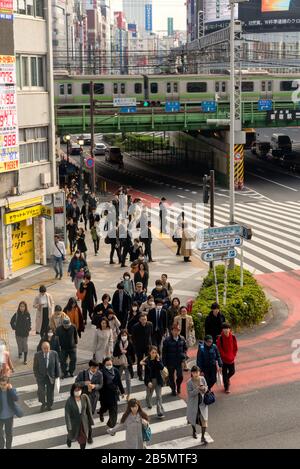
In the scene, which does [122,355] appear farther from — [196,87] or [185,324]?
[196,87]

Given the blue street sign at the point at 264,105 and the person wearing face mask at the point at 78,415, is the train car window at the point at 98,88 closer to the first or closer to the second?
the blue street sign at the point at 264,105

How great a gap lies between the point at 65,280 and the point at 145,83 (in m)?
32.9

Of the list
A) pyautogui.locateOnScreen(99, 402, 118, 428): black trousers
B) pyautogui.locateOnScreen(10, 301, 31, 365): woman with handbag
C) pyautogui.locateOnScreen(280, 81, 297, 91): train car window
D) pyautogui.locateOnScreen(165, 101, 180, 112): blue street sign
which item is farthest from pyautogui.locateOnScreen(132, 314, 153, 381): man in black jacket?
pyautogui.locateOnScreen(280, 81, 297, 91): train car window

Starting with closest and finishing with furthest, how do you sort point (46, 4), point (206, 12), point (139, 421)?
point (139, 421), point (46, 4), point (206, 12)

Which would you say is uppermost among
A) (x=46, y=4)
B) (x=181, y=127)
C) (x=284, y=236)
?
(x=46, y=4)

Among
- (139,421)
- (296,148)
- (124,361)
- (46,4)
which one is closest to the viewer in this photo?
(139,421)

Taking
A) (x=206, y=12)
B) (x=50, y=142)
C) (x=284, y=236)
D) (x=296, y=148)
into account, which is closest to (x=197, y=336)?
(x=50, y=142)

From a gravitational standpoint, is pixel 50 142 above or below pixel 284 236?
above

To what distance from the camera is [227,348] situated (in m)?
14.7

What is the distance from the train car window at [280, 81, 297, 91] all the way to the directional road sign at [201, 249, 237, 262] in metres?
42.8

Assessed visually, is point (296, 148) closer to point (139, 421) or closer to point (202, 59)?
point (202, 59)

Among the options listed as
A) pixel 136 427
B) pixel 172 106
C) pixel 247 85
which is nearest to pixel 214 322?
pixel 136 427

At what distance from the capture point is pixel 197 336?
59.4 ft

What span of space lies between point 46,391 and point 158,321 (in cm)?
315
